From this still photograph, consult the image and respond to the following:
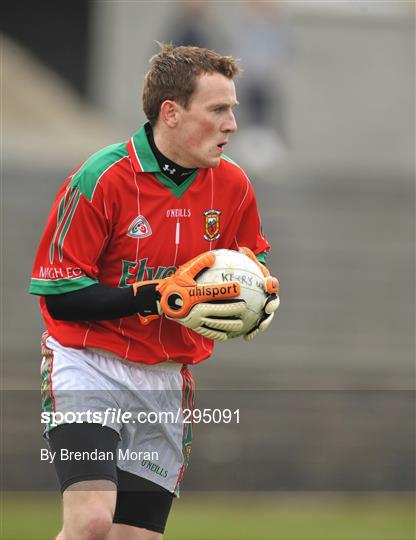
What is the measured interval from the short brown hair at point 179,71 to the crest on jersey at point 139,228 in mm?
514

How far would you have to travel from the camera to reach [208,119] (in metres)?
6.17

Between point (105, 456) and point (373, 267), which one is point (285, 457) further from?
point (105, 456)

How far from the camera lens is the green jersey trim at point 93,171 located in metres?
6.03

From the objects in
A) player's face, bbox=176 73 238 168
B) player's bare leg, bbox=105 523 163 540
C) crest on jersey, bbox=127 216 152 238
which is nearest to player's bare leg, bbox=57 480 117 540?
player's bare leg, bbox=105 523 163 540

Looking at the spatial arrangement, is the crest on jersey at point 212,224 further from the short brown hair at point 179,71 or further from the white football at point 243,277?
the short brown hair at point 179,71

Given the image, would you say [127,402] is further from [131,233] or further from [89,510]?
[131,233]

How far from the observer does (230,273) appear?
603cm

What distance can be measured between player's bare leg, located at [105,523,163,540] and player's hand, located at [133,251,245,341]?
3.27 ft

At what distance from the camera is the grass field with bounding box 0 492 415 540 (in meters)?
10.1

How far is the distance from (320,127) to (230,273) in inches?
474

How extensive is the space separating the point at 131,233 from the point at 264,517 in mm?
5250

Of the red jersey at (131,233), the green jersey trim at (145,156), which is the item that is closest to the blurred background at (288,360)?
the red jersey at (131,233)

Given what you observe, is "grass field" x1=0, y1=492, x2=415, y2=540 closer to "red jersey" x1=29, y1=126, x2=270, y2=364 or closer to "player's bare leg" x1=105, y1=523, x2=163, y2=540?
"player's bare leg" x1=105, y1=523, x2=163, y2=540

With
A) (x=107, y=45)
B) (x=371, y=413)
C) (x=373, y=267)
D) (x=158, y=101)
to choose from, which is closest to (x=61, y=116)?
(x=107, y=45)
